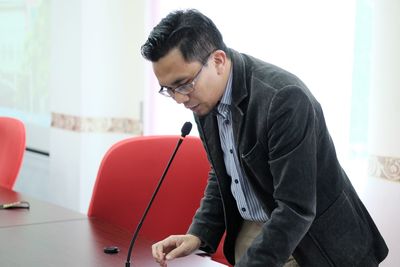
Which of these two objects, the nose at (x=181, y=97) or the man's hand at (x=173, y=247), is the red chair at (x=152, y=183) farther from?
the nose at (x=181, y=97)

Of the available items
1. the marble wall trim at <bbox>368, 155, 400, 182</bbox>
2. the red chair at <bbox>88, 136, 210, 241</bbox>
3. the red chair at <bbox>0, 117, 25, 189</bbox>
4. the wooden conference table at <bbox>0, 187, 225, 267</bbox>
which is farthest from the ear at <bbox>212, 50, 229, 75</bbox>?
the red chair at <bbox>0, 117, 25, 189</bbox>

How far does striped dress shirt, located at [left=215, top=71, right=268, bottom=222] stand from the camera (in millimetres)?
1561

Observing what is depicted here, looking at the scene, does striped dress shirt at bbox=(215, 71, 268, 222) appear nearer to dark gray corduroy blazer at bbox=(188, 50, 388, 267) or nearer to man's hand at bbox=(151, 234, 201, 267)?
dark gray corduroy blazer at bbox=(188, 50, 388, 267)

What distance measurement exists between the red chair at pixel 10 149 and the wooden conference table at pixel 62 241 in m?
0.74

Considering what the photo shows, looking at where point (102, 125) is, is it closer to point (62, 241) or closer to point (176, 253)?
point (62, 241)

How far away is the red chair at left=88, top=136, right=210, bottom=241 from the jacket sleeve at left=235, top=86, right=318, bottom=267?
1003 mm

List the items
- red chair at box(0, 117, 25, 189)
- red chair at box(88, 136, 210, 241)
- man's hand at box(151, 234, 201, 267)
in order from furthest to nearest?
red chair at box(0, 117, 25, 189)
red chair at box(88, 136, 210, 241)
man's hand at box(151, 234, 201, 267)

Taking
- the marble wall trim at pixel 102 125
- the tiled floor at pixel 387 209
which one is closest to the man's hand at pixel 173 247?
the tiled floor at pixel 387 209

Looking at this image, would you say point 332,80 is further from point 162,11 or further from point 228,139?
point 162,11

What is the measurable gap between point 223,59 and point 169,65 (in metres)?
0.15

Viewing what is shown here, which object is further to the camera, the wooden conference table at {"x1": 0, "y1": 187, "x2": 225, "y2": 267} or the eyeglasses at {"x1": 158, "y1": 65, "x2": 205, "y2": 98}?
→ the wooden conference table at {"x1": 0, "y1": 187, "x2": 225, "y2": 267}

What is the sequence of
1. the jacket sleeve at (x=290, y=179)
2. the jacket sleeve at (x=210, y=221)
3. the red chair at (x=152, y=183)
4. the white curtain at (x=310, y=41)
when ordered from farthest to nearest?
the white curtain at (x=310, y=41) → the red chair at (x=152, y=183) → the jacket sleeve at (x=210, y=221) → the jacket sleeve at (x=290, y=179)

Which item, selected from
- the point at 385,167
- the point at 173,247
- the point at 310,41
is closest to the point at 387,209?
the point at 385,167

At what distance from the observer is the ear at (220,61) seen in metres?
1.44
